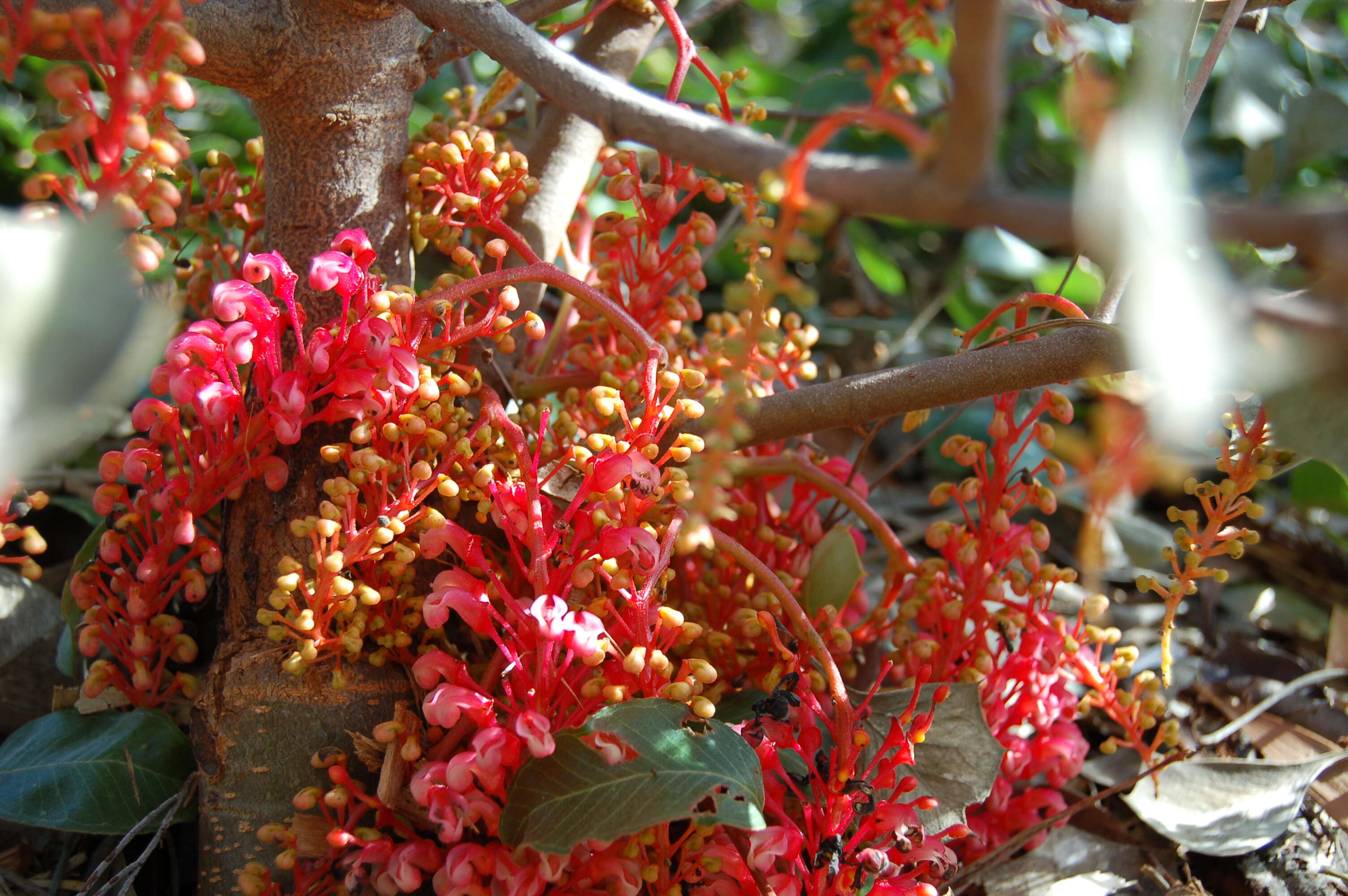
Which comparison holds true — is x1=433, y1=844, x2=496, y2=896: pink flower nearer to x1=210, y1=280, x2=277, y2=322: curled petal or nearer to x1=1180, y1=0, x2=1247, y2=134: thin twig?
x1=210, y1=280, x2=277, y2=322: curled petal

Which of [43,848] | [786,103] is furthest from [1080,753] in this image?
[786,103]

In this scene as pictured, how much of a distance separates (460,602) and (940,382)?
39cm

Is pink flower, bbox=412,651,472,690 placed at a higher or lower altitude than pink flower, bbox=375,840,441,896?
higher

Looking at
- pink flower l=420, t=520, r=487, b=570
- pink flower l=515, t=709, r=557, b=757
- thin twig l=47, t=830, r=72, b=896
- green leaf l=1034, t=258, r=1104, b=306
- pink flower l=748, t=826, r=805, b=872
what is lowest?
thin twig l=47, t=830, r=72, b=896

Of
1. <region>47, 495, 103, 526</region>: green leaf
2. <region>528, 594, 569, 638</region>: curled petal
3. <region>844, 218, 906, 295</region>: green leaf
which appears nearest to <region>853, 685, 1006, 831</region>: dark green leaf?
<region>528, 594, 569, 638</region>: curled petal

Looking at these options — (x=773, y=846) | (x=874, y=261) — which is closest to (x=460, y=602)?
(x=773, y=846)

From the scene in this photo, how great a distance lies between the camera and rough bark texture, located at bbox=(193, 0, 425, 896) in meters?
0.75

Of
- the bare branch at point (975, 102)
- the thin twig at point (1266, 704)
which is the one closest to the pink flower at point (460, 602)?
the bare branch at point (975, 102)

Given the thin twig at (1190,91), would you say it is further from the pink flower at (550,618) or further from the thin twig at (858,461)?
the pink flower at (550,618)

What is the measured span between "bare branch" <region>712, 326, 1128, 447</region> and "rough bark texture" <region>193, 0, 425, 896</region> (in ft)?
1.20

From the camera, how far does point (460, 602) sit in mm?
664

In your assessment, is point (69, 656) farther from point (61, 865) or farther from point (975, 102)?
point (975, 102)

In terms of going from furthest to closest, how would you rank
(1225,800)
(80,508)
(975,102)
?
1. (80,508)
2. (1225,800)
3. (975,102)

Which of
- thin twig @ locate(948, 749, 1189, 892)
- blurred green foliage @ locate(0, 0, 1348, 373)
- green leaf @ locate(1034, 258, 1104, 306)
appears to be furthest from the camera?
green leaf @ locate(1034, 258, 1104, 306)
